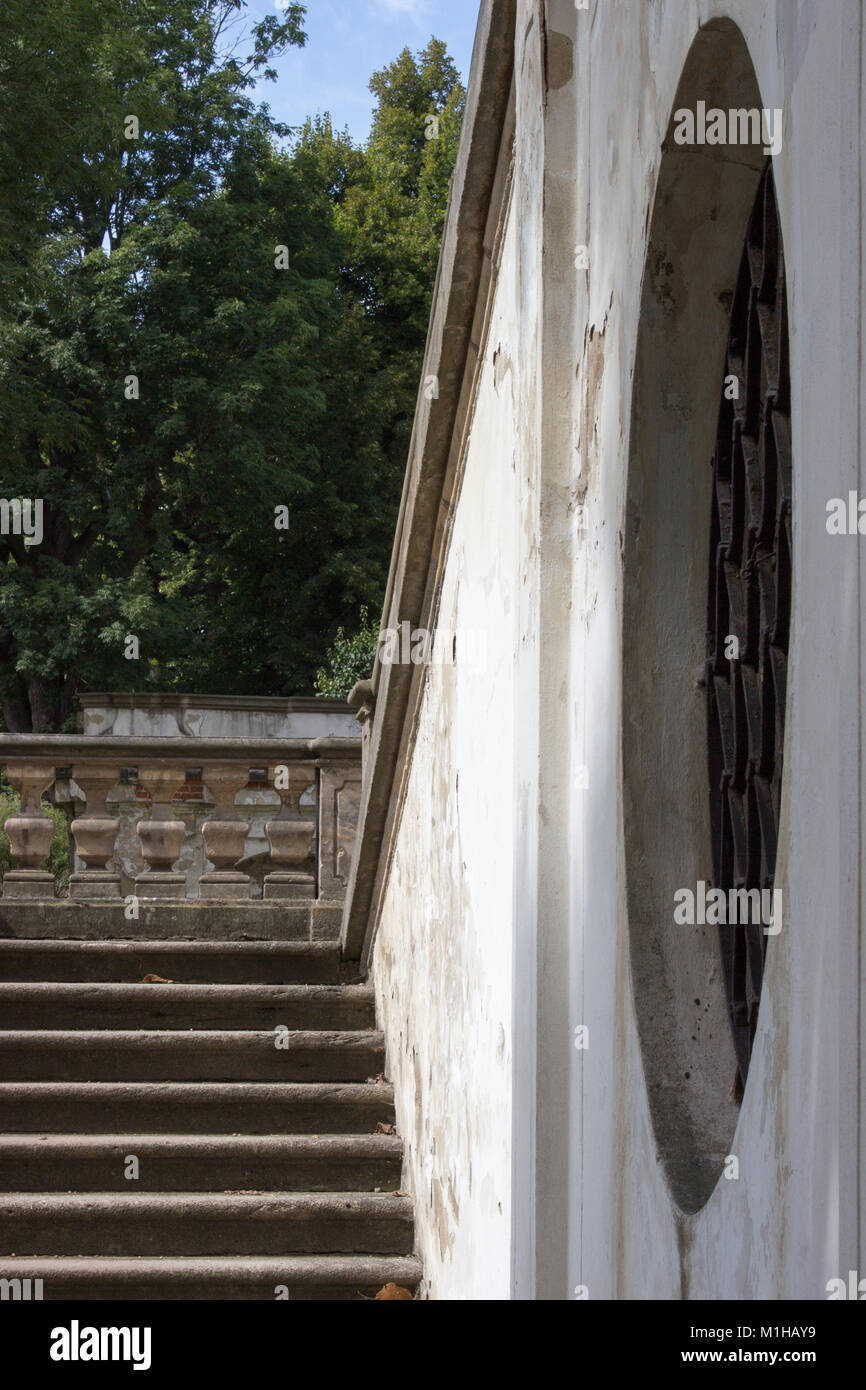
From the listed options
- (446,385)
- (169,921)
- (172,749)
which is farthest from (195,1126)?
(446,385)

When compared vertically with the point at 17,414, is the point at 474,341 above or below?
below

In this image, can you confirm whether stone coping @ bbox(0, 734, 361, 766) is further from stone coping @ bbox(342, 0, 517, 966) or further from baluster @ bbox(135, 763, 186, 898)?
stone coping @ bbox(342, 0, 517, 966)

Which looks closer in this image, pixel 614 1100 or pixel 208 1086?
pixel 614 1100

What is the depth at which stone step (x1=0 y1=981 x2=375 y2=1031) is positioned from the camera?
5.22m

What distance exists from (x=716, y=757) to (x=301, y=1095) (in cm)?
328

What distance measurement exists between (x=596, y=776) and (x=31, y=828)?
4951 mm

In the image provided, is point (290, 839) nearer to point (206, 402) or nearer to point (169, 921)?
point (169, 921)

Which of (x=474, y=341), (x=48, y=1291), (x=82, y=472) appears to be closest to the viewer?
(x=474, y=341)

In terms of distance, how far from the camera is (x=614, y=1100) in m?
1.93

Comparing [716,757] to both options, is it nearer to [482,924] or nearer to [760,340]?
[760,340]

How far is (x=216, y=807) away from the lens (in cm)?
643

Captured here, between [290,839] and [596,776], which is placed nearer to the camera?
[596,776]

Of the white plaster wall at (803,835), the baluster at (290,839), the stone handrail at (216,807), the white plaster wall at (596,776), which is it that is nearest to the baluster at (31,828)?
the stone handrail at (216,807)

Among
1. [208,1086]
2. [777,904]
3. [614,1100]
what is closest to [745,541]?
[777,904]
